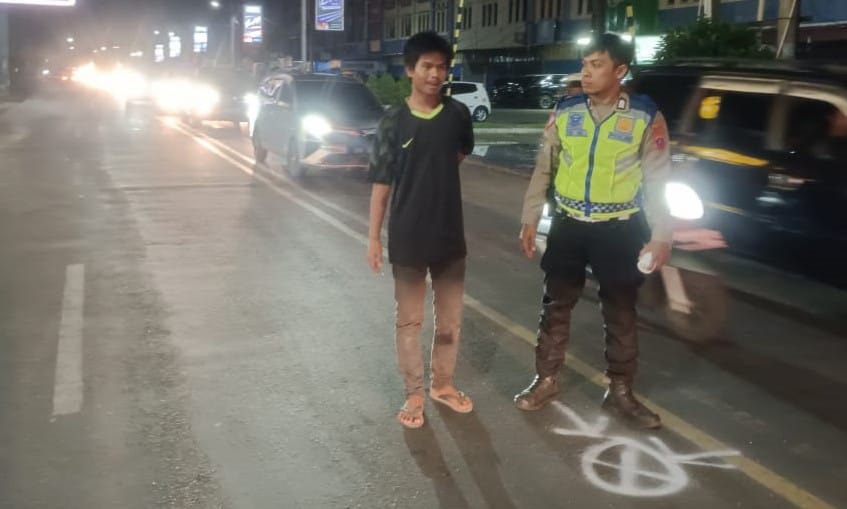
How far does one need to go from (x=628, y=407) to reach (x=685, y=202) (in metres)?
3.26

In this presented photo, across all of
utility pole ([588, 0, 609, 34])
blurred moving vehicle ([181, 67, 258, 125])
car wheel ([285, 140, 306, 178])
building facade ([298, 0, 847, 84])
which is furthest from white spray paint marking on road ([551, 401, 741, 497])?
blurred moving vehicle ([181, 67, 258, 125])

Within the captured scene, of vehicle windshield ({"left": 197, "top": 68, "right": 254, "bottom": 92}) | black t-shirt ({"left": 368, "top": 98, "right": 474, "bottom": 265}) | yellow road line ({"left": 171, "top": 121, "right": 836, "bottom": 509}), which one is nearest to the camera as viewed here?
yellow road line ({"left": 171, "top": 121, "right": 836, "bottom": 509})

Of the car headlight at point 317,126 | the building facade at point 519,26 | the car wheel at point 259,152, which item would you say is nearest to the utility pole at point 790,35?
the building facade at point 519,26

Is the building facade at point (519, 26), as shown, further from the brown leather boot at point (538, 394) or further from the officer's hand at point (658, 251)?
the officer's hand at point (658, 251)

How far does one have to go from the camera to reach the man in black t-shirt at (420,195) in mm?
4785

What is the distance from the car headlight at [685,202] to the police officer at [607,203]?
3029 millimetres

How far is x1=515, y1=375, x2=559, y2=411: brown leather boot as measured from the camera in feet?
17.7

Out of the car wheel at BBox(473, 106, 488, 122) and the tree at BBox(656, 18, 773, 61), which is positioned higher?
the tree at BBox(656, 18, 773, 61)

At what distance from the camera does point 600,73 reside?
4887 millimetres

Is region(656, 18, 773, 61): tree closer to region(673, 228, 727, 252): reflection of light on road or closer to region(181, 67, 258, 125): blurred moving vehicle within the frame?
region(673, 228, 727, 252): reflection of light on road

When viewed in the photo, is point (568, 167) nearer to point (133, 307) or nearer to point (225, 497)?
point (225, 497)

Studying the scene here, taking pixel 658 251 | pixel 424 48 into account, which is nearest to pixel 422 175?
pixel 424 48

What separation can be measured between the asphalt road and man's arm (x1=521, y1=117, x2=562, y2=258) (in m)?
0.98

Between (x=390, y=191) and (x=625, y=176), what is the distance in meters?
1.17
